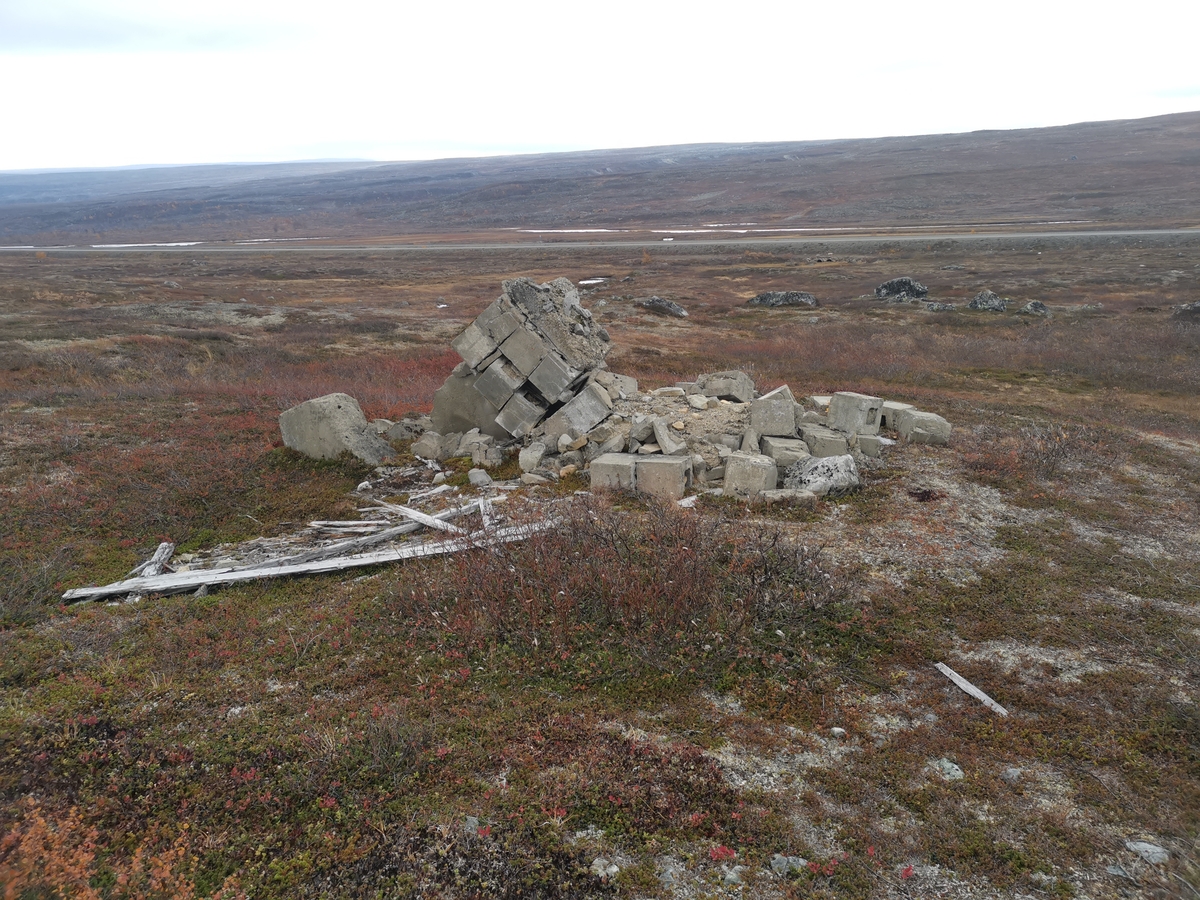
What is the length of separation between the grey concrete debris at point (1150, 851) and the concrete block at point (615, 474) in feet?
25.8

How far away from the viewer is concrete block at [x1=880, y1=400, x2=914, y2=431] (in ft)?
47.8

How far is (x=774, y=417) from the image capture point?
13.0 m

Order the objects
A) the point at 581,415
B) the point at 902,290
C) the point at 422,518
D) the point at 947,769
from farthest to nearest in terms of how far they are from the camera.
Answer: the point at 902,290 < the point at 581,415 < the point at 422,518 < the point at 947,769

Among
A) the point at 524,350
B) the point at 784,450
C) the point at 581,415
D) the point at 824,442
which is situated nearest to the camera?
the point at 784,450

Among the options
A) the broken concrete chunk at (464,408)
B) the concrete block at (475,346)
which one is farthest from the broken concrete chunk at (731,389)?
the concrete block at (475,346)

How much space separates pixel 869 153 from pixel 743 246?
9473 cm

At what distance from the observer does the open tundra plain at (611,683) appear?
185 inches

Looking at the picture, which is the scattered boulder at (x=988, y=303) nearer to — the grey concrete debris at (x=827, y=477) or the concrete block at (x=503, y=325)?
the grey concrete debris at (x=827, y=477)

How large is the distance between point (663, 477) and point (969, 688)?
5847 mm

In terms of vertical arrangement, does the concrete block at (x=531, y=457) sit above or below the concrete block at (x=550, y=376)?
below

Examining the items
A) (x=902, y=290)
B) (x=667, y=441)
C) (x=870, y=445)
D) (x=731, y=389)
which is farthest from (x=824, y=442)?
(x=902, y=290)

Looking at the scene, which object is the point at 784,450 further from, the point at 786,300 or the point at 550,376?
the point at 786,300

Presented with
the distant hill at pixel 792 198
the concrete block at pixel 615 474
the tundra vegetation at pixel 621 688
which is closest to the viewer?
the tundra vegetation at pixel 621 688

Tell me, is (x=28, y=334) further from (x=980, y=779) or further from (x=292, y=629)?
(x=980, y=779)
